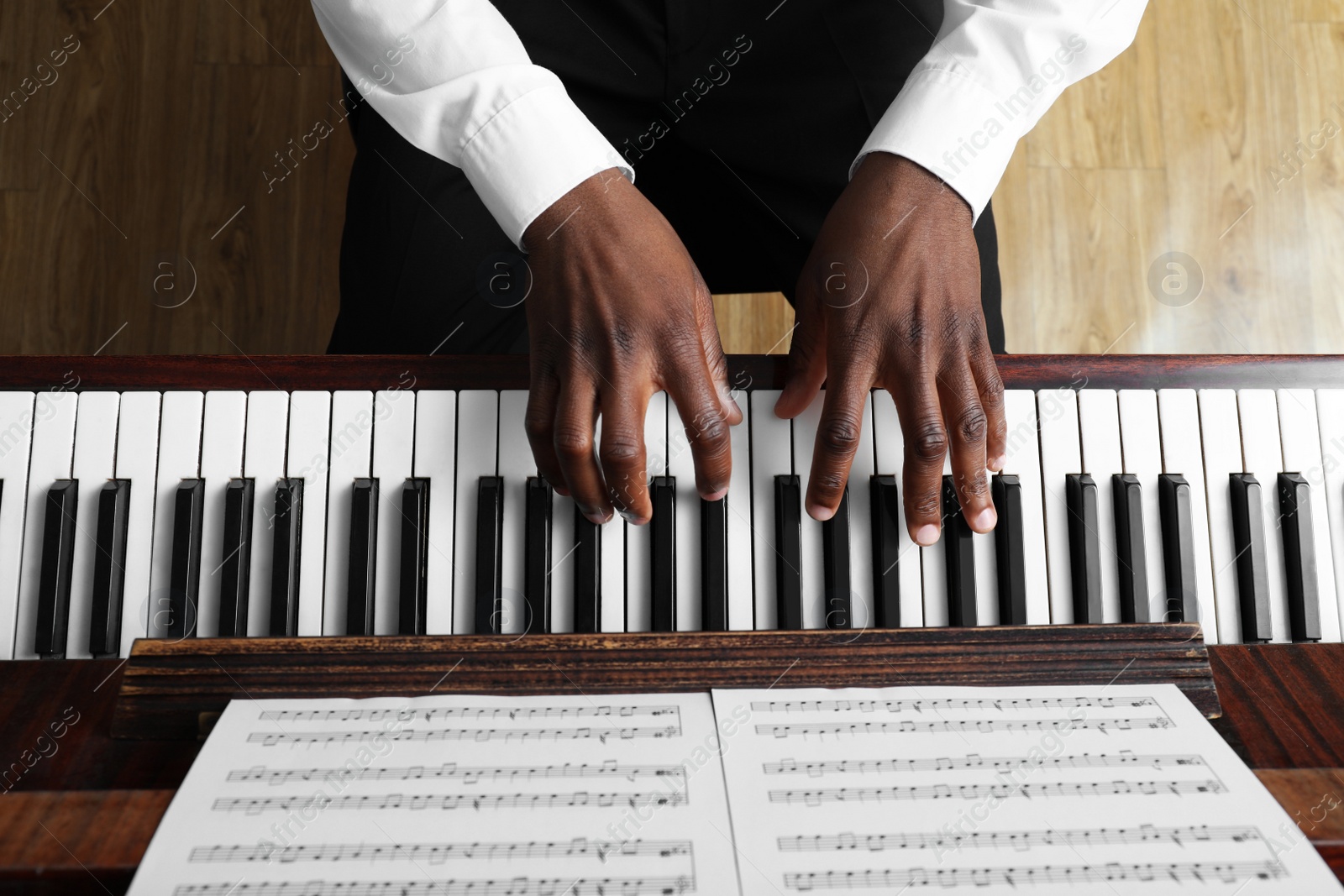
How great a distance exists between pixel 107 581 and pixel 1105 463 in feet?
3.26

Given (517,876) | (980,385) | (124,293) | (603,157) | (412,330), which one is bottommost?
(517,876)

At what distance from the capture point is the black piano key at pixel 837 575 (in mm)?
861

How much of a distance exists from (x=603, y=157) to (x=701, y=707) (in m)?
0.54

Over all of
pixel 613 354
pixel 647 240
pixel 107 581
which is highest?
pixel 647 240

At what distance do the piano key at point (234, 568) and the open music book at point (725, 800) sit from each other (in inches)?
4.6

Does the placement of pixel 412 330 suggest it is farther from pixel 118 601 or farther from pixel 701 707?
pixel 701 707

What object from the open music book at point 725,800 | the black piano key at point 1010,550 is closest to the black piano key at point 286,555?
the open music book at point 725,800

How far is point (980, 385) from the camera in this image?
865mm

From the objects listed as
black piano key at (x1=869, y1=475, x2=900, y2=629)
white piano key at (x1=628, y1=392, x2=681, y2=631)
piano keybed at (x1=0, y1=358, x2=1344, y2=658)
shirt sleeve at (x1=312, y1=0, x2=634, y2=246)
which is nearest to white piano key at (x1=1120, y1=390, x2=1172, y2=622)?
piano keybed at (x1=0, y1=358, x2=1344, y2=658)

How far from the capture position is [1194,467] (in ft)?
2.95

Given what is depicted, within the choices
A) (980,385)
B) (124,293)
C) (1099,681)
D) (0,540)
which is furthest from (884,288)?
(124,293)

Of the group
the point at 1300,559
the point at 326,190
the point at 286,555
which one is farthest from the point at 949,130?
the point at 326,190

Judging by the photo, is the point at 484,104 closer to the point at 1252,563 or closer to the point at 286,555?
the point at 286,555

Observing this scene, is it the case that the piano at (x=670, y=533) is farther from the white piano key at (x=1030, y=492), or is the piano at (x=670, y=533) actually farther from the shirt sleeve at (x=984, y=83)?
the shirt sleeve at (x=984, y=83)
